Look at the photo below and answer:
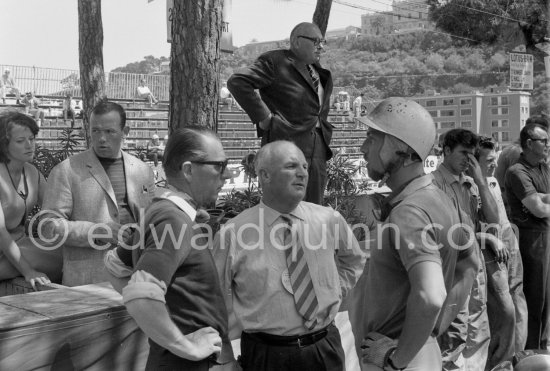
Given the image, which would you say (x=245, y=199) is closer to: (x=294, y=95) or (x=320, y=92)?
(x=320, y=92)

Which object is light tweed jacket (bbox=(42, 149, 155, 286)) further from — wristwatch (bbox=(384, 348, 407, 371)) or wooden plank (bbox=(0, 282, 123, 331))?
wristwatch (bbox=(384, 348, 407, 371))

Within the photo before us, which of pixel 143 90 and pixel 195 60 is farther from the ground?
pixel 143 90

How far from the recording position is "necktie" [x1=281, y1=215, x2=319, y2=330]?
3.18m

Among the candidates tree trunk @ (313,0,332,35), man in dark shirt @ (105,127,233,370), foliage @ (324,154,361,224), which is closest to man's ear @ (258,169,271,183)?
man in dark shirt @ (105,127,233,370)

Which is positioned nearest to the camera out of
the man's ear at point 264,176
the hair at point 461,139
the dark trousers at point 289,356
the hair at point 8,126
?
the dark trousers at point 289,356

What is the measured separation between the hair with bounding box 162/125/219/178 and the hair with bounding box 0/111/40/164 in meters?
2.06

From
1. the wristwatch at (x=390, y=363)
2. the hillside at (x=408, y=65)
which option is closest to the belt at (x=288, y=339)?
the wristwatch at (x=390, y=363)

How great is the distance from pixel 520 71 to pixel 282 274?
1272 cm

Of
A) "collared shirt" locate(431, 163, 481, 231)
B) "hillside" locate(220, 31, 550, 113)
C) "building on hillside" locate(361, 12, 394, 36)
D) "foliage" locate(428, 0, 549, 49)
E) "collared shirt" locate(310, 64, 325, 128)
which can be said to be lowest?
"collared shirt" locate(431, 163, 481, 231)

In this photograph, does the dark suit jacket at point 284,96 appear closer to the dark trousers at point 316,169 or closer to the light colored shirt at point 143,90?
the dark trousers at point 316,169

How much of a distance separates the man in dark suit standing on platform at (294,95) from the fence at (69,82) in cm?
2469

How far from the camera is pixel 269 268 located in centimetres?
323

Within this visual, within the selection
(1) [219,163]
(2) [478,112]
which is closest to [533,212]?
(1) [219,163]

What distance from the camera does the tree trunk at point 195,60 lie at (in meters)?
5.59
